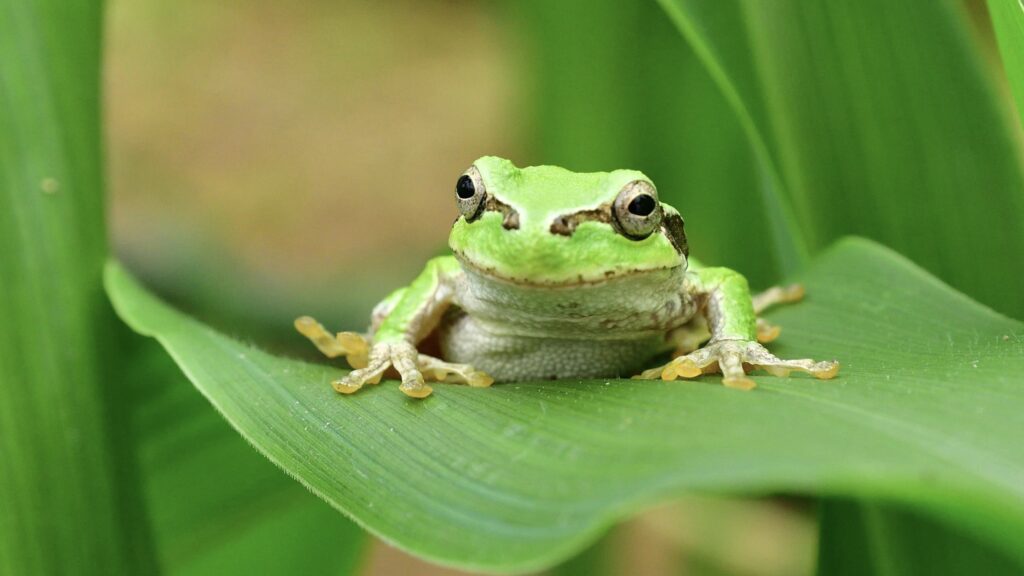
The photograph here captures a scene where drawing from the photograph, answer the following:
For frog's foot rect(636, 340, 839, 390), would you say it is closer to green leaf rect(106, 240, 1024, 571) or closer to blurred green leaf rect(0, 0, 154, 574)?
green leaf rect(106, 240, 1024, 571)

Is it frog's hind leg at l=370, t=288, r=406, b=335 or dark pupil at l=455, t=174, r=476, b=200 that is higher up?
dark pupil at l=455, t=174, r=476, b=200

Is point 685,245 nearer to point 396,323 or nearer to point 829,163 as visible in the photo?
point 829,163

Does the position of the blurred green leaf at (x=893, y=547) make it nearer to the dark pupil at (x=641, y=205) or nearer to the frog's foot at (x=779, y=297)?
the frog's foot at (x=779, y=297)

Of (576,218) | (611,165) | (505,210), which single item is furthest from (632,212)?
(611,165)

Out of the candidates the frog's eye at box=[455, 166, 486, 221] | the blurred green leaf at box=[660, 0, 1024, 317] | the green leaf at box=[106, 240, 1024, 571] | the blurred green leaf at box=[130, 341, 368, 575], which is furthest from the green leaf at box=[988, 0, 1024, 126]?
the blurred green leaf at box=[130, 341, 368, 575]

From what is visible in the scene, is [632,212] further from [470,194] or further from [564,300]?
[470,194]

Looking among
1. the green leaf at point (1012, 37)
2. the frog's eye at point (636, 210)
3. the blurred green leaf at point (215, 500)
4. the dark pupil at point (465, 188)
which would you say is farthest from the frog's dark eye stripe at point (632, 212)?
the blurred green leaf at point (215, 500)

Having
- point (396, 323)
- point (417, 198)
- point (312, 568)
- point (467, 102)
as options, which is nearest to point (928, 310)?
point (396, 323)
